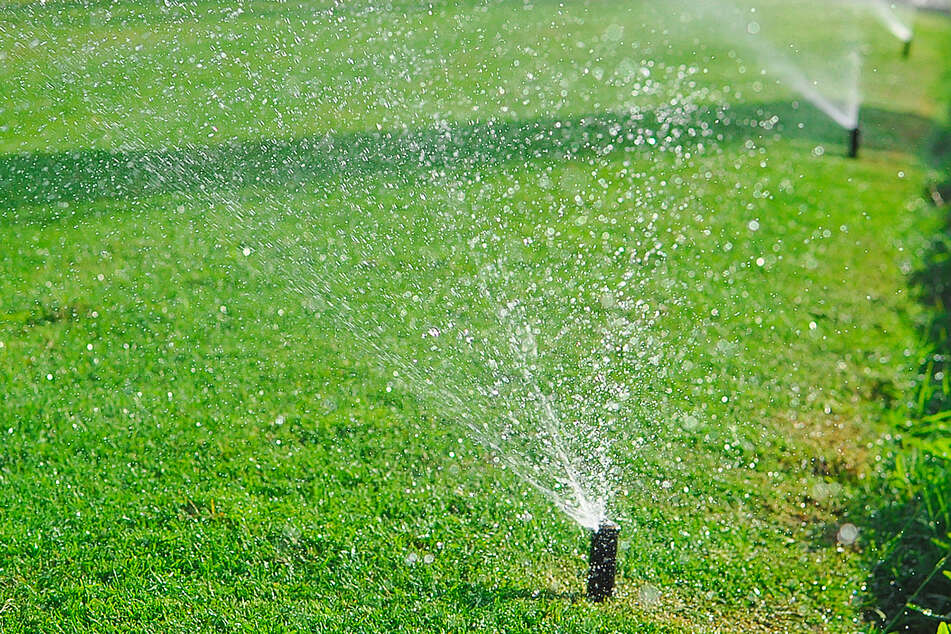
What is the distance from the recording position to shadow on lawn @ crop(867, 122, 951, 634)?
9.86ft

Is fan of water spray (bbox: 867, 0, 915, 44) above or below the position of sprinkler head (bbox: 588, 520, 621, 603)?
below

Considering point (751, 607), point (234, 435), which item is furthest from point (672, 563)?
point (234, 435)

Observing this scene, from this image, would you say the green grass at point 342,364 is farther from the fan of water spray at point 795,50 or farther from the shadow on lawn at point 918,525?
the fan of water spray at point 795,50

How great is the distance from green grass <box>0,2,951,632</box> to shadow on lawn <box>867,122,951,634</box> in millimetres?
23

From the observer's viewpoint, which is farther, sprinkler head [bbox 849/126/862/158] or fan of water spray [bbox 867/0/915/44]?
fan of water spray [bbox 867/0/915/44]

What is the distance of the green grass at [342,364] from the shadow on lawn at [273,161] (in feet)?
0.07

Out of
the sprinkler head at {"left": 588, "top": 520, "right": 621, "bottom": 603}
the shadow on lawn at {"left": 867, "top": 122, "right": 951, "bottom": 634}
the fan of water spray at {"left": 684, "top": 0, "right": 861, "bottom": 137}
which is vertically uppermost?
the sprinkler head at {"left": 588, "top": 520, "right": 621, "bottom": 603}

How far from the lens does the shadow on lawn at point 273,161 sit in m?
3.94

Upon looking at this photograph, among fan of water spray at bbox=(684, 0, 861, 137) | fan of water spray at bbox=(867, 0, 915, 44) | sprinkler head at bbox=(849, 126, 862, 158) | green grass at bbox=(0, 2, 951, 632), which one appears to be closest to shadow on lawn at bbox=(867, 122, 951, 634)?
green grass at bbox=(0, 2, 951, 632)

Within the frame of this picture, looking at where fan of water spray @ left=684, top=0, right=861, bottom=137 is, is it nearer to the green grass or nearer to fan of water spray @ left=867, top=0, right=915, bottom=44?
fan of water spray @ left=867, top=0, right=915, bottom=44

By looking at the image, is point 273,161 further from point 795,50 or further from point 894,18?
point 894,18

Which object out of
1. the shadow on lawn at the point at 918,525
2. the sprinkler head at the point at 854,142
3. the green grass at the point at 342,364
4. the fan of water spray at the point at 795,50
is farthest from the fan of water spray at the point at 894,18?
the shadow on lawn at the point at 918,525

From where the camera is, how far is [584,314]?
4.10 metres

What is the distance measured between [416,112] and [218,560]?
3.33 meters
